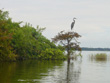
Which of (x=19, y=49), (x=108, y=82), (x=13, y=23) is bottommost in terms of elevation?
(x=108, y=82)

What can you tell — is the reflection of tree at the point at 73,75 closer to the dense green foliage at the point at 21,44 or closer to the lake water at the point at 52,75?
the lake water at the point at 52,75

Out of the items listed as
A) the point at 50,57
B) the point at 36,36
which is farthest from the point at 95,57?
the point at 36,36

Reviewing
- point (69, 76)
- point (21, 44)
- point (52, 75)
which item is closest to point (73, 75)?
point (69, 76)

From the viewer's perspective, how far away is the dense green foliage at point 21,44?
120 ft

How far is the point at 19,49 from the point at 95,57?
1570 centimetres

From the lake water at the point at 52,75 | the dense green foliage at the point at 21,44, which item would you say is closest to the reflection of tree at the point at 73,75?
the lake water at the point at 52,75

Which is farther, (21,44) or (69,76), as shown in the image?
(21,44)

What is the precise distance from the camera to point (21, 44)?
43.4m

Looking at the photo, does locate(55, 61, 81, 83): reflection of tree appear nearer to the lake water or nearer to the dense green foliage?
the lake water

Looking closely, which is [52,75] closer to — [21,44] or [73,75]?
[73,75]

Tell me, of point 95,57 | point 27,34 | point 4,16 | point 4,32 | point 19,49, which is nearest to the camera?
point 4,32

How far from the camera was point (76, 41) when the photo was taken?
41.2 m

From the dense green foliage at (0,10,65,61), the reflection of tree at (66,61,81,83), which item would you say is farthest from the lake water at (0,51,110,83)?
the dense green foliage at (0,10,65,61)

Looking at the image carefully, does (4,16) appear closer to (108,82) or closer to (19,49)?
(19,49)
